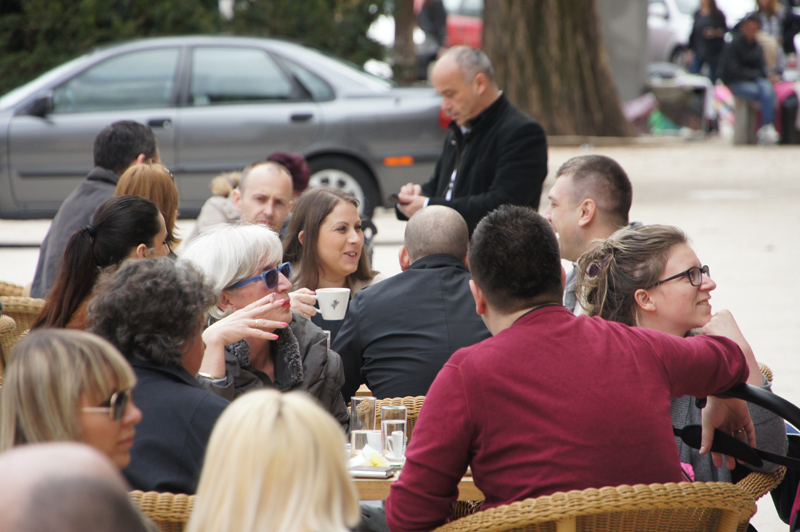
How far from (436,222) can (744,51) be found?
1622 centimetres

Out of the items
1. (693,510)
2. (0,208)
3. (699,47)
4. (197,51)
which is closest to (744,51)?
(699,47)

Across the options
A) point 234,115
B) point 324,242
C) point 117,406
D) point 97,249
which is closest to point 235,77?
point 234,115

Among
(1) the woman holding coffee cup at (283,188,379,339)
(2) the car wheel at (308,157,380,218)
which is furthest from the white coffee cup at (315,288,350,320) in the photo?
(2) the car wheel at (308,157,380,218)

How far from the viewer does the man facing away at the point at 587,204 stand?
14.3ft

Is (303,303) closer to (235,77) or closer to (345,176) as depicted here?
(345,176)

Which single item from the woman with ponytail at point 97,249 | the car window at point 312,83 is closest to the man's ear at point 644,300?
the woman with ponytail at point 97,249

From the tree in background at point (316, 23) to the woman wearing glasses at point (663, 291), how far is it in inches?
505

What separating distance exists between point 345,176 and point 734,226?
4524mm

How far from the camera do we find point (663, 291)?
9.95 feet

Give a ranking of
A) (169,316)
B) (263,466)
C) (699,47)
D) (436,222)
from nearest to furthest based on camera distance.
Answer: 1. (263,466)
2. (169,316)
3. (436,222)
4. (699,47)

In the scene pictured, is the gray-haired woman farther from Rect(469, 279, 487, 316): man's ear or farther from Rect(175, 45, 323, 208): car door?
Rect(175, 45, 323, 208): car door

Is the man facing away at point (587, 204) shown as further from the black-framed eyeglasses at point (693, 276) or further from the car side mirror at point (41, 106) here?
the car side mirror at point (41, 106)

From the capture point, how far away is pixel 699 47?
72.8 feet

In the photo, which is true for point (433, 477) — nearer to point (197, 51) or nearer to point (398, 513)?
point (398, 513)
